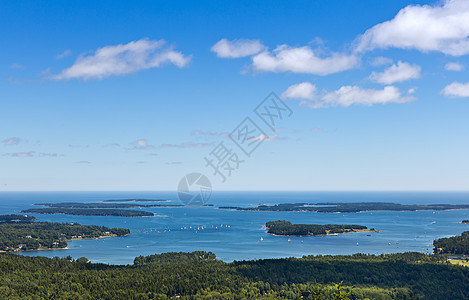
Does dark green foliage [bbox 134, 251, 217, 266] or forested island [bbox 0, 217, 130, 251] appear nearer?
dark green foliage [bbox 134, 251, 217, 266]

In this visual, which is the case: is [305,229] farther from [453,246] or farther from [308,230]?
[453,246]

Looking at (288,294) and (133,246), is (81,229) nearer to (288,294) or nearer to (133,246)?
(133,246)

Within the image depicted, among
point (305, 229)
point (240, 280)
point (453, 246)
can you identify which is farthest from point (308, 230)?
point (240, 280)

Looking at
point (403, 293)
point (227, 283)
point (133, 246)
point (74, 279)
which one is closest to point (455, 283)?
point (403, 293)

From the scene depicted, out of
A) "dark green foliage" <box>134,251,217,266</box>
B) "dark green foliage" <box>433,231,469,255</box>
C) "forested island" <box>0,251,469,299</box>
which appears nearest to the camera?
"forested island" <box>0,251,469,299</box>

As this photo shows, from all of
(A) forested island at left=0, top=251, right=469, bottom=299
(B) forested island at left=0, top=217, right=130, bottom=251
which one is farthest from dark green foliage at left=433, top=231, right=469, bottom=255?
(B) forested island at left=0, top=217, right=130, bottom=251

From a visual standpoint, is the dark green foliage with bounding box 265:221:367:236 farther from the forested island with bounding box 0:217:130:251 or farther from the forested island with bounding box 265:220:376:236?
the forested island with bounding box 0:217:130:251

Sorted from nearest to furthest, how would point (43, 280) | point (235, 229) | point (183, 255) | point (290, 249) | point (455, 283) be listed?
point (43, 280) < point (455, 283) < point (183, 255) < point (290, 249) < point (235, 229)

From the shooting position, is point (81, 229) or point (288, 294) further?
point (81, 229)
